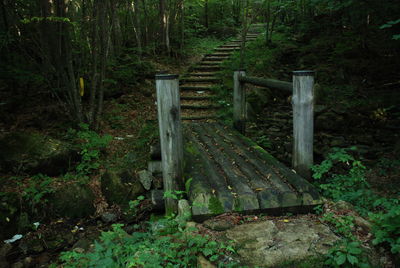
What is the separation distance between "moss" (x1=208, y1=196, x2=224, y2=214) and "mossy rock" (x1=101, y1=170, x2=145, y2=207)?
6.76ft

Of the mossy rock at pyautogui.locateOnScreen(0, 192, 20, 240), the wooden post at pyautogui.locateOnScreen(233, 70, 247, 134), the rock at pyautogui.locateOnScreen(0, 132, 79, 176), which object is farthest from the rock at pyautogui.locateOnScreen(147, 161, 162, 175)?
the wooden post at pyautogui.locateOnScreen(233, 70, 247, 134)

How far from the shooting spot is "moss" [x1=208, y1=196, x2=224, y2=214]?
8.72ft

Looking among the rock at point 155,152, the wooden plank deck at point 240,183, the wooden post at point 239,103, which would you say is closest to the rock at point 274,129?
the wooden post at point 239,103

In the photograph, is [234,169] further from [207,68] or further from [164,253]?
[207,68]

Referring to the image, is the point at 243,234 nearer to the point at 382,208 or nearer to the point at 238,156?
the point at 238,156

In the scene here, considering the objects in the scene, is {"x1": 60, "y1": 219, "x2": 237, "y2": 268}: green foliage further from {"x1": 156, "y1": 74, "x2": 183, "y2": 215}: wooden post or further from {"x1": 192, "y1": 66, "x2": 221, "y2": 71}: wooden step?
{"x1": 192, "y1": 66, "x2": 221, "y2": 71}: wooden step

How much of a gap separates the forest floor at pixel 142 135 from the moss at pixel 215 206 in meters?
0.14

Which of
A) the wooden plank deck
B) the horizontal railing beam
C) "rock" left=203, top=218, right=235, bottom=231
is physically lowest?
"rock" left=203, top=218, right=235, bottom=231

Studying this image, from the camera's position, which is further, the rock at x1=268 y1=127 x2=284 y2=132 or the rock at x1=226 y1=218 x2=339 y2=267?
the rock at x1=268 y1=127 x2=284 y2=132

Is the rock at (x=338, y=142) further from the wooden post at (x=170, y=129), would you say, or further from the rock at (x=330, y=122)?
the wooden post at (x=170, y=129)

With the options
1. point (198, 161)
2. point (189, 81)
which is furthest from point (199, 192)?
point (189, 81)

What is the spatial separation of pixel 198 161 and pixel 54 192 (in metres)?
2.26

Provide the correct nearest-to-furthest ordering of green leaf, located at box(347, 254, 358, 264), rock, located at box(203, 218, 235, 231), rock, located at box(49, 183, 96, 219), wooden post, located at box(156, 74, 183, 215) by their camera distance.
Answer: green leaf, located at box(347, 254, 358, 264)
rock, located at box(203, 218, 235, 231)
wooden post, located at box(156, 74, 183, 215)
rock, located at box(49, 183, 96, 219)

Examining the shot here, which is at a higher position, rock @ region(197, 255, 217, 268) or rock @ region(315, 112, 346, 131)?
rock @ region(315, 112, 346, 131)
